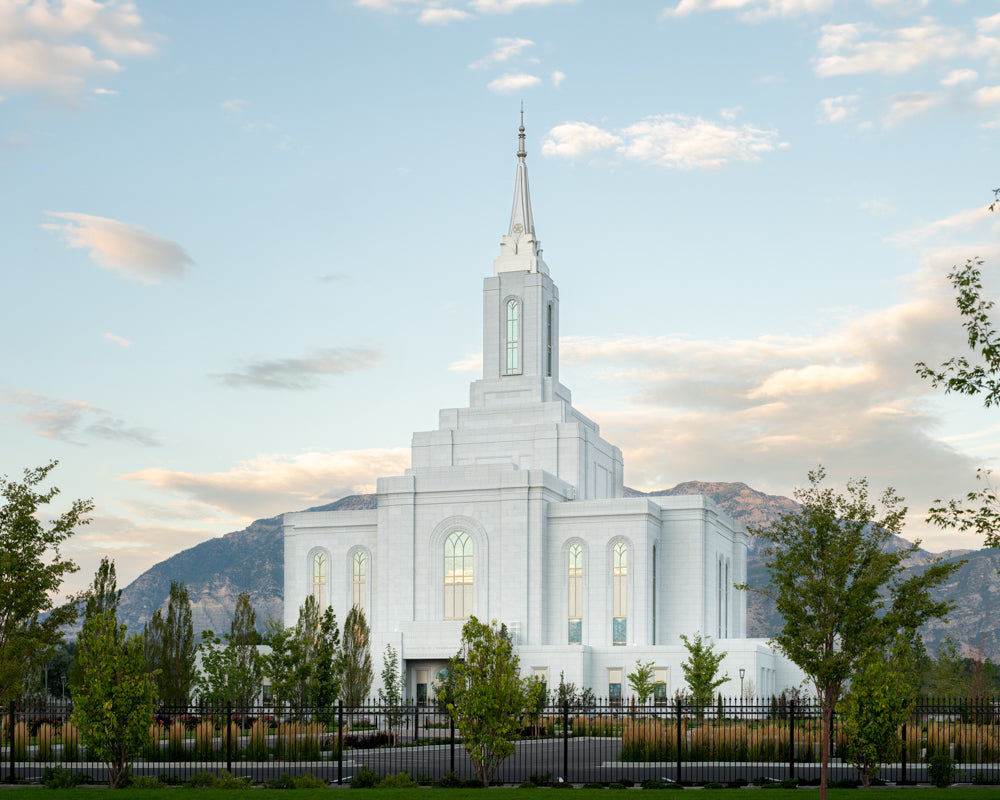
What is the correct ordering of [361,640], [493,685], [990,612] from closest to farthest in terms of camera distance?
[493,685]
[361,640]
[990,612]

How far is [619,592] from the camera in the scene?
65500mm

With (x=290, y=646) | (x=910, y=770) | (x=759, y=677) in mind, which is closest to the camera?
(x=910, y=770)

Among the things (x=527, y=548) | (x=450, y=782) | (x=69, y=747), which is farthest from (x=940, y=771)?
(x=527, y=548)

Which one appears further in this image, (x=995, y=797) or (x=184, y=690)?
(x=184, y=690)

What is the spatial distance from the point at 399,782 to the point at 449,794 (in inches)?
111

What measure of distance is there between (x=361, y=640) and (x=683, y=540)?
22985mm

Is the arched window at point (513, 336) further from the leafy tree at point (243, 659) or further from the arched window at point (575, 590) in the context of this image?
the leafy tree at point (243, 659)

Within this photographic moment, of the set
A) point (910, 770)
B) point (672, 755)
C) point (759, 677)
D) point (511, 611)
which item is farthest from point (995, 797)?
point (511, 611)

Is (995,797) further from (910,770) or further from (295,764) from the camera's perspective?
(295,764)

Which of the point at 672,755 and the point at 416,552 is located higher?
the point at 416,552

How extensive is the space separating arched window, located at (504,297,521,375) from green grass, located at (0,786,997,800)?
1927 inches

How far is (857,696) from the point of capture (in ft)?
91.9

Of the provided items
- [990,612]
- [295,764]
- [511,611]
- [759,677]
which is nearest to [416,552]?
[511,611]

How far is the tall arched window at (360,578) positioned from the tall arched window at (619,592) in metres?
15.9
